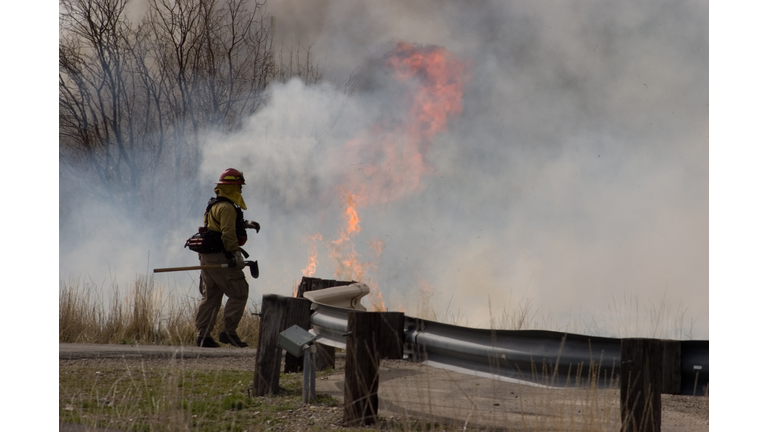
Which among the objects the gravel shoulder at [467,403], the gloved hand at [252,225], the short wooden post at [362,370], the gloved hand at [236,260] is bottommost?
the gravel shoulder at [467,403]

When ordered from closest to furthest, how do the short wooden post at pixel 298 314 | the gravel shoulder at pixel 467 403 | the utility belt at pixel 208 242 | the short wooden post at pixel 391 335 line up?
the gravel shoulder at pixel 467 403
the short wooden post at pixel 391 335
the short wooden post at pixel 298 314
the utility belt at pixel 208 242

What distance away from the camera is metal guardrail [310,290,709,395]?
3541 mm

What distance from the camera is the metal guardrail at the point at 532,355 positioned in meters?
3.54

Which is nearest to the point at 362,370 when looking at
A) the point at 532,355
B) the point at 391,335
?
the point at 391,335

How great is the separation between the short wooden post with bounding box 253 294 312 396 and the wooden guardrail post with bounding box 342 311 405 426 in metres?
1.23

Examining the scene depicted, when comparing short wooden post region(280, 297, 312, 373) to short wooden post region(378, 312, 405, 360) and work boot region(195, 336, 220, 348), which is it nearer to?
short wooden post region(378, 312, 405, 360)

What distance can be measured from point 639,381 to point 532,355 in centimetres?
62

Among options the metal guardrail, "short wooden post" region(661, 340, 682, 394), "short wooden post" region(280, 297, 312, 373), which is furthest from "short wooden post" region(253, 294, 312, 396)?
"short wooden post" region(661, 340, 682, 394)

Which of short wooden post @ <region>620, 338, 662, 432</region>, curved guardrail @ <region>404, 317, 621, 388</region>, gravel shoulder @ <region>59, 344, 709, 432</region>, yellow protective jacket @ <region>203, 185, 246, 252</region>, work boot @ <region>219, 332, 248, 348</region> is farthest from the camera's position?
work boot @ <region>219, 332, 248, 348</region>

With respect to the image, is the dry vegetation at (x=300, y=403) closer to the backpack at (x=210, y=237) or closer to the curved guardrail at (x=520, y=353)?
the curved guardrail at (x=520, y=353)

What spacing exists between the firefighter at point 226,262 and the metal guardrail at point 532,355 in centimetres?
494

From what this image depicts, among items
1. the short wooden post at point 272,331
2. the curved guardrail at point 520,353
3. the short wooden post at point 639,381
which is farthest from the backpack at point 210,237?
the short wooden post at point 639,381

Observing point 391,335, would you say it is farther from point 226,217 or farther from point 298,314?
point 226,217

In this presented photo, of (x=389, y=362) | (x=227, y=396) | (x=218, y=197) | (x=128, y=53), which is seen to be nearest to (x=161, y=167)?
(x=128, y=53)
